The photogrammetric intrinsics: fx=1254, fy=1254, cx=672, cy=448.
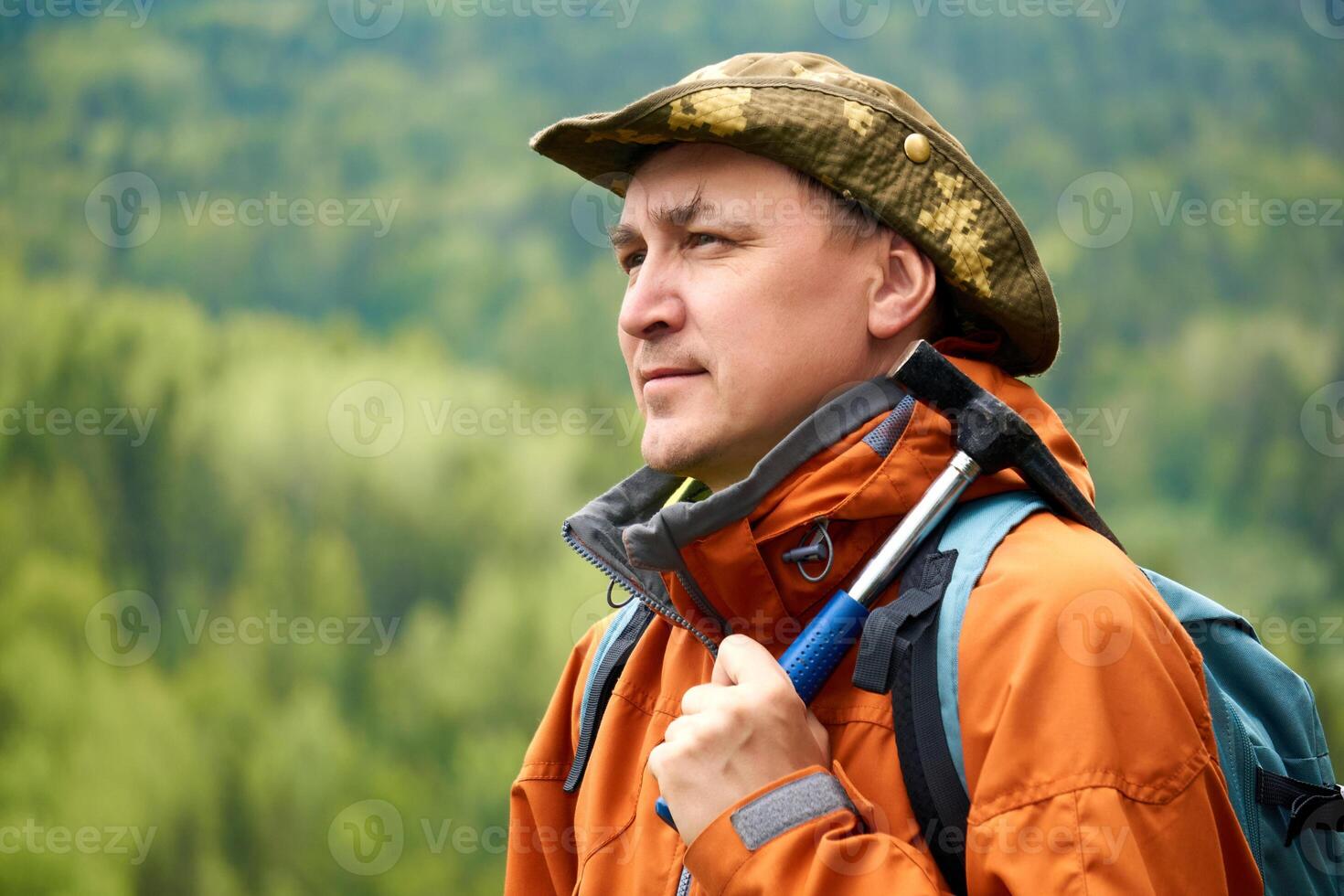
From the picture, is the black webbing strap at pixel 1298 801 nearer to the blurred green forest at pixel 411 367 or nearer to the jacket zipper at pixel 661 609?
the jacket zipper at pixel 661 609

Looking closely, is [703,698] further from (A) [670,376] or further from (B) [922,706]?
(A) [670,376]

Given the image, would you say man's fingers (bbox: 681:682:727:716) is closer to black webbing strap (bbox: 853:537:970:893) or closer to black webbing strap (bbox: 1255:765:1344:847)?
black webbing strap (bbox: 853:537:970:893)

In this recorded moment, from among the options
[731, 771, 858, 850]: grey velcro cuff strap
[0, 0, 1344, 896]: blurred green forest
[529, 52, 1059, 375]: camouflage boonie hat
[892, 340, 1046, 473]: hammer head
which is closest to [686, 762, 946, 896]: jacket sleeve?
[731, 771, 858, 850]: grey velcro cuff strap

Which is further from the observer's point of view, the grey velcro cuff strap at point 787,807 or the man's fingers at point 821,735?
the man's fingers at point 821,735

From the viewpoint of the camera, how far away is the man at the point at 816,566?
1175 mm

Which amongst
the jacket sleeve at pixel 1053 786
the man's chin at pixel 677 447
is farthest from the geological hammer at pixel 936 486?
the man's chin at pixel 677 447

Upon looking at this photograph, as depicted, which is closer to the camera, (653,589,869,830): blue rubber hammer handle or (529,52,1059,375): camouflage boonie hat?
(653,589,869,830): blue rubber hammer handle

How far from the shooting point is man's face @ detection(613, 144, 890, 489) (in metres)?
1.59

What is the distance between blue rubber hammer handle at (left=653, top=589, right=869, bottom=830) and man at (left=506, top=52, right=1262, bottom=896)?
0.10 feet

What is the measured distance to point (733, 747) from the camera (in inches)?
50.6

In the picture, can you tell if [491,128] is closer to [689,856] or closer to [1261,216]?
[1261,216]

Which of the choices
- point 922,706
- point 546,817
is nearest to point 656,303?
point 922,706

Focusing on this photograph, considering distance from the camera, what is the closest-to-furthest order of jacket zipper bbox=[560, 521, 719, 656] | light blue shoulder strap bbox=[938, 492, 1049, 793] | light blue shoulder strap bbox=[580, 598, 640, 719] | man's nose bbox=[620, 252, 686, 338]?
light blue shoulder strap bbox=[938, 492, 1049, 793] → jacket zipper bbox=[560, 521, 719, 656] → man's nose bbox=[620, 252, 686, 338] → light blue shoulder strap bbox=[580, 598, 640, 719]

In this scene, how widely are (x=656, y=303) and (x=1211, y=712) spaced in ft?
2.68
